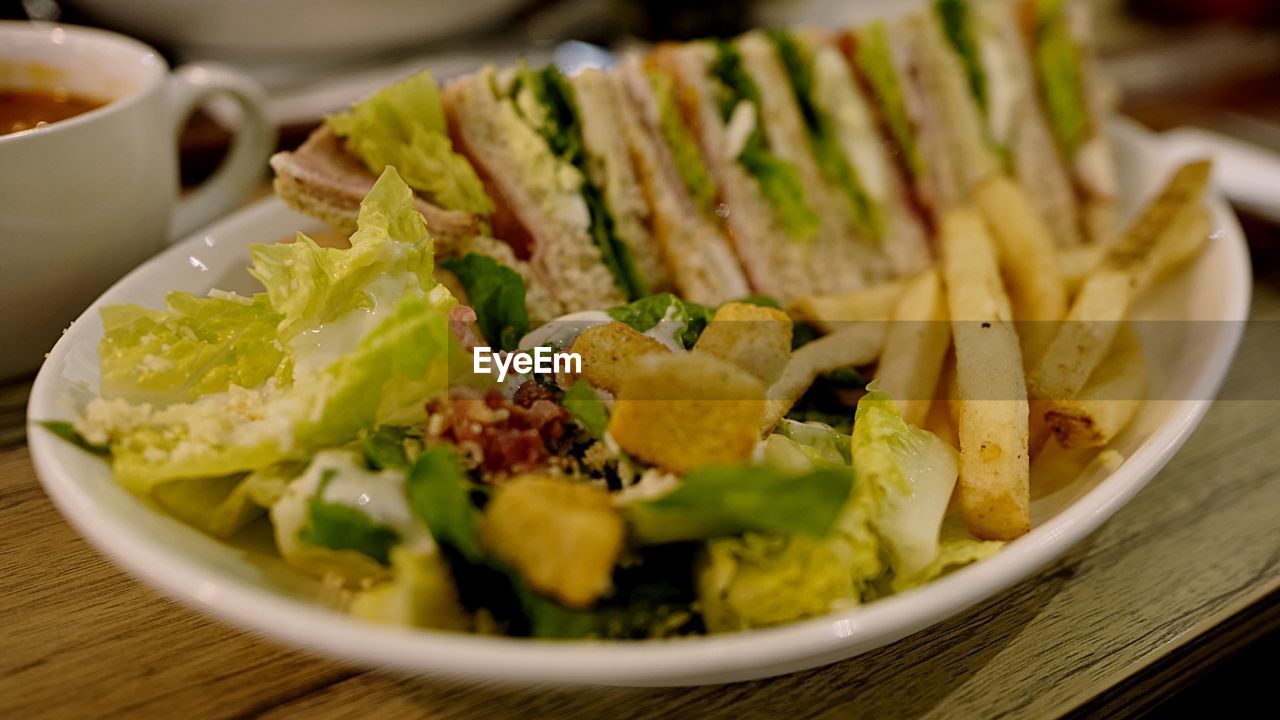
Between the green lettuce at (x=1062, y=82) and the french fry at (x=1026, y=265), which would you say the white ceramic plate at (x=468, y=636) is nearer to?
the french fry at (x=1026, y=265)

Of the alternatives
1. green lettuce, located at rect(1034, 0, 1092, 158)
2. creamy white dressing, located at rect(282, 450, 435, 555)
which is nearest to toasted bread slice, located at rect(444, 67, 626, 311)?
creamy white dressing, located at rect(282, 450, 435, 555)

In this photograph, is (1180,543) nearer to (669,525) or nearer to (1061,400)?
(1061,400)

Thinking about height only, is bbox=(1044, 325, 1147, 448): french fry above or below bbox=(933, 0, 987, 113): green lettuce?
below

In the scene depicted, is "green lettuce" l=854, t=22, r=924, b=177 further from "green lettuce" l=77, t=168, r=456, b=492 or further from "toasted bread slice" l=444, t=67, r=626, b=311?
"green lettuce" l=77, t=168, r=456, b=492

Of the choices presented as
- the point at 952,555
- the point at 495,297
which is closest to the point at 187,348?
the point at 495,297

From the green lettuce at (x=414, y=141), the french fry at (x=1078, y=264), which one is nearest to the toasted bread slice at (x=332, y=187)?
the green lettuce at (x=414, y=141)

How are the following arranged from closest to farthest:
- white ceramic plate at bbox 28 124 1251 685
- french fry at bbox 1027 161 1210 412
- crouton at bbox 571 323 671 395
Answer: white ceramic plate at bbox 28 124 1251 685 < crouton at bbox 571 323 671 395 < french fry at bbox 1027 161 1210 412

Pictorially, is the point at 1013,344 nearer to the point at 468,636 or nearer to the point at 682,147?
the point at 682,147
